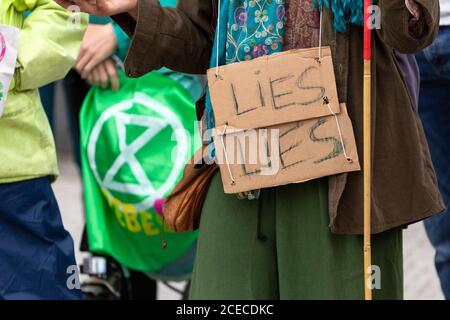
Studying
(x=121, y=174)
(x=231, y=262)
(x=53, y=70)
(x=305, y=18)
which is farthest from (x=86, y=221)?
(x=305, y=18)

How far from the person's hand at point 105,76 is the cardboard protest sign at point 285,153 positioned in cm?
151

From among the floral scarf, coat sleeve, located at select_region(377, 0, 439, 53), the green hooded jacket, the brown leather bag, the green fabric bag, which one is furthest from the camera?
the green fabric bag

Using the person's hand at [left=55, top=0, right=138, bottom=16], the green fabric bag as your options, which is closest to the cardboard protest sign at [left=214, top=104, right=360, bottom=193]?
the person's hand at [left=55, top=0, right=138, bottom=16]

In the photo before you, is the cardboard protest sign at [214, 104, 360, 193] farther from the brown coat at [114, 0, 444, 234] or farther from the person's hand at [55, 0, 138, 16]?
the person's hand at [55, 0, 138, 16]

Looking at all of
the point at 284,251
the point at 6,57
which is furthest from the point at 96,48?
the point at 284,251

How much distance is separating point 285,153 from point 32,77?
1.11 m

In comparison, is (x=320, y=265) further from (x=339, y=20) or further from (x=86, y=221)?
(x=86, y=221)

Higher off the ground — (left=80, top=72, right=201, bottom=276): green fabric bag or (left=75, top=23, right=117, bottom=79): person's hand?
(left=75, top=23, right=117, bottom=79): person's hand

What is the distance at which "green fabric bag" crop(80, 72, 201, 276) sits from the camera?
435 cm

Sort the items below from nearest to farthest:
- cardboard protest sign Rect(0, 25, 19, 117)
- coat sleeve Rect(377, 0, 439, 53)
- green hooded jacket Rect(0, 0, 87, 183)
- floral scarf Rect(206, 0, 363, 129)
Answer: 1. coat sleeve Rect(377, 0, 439, 53)
2. floral scarf Rect(206, 0, 363, 129)
3. cardboard protest sign Rect(0, 25, 19, 117)
4. green hooded jacket Rect(0, 0, 87, 183)

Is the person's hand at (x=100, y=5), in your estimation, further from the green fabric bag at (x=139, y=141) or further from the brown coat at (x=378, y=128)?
the green fabric bag at (x=139, y=141)

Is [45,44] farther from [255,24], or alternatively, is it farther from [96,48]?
[255,24]

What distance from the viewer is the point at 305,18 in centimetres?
292

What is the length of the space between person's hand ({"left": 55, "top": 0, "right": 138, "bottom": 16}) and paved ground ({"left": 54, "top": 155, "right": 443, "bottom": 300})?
2.90 meters
